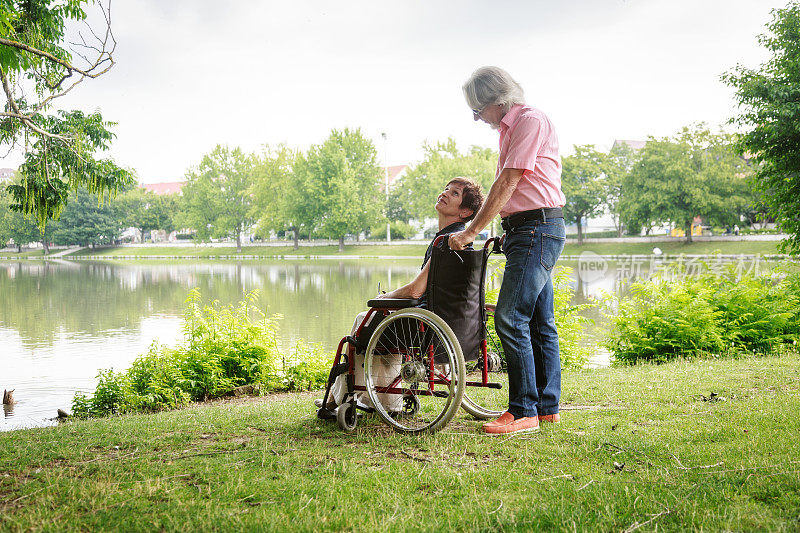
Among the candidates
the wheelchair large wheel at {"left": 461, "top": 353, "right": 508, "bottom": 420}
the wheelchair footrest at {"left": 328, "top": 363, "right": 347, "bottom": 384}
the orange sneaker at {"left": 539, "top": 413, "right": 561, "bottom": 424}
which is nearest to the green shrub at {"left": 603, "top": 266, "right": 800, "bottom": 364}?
the wheelchair large wheel at {"left": 461, "top": 353, "right": 508, "bottom": 420}

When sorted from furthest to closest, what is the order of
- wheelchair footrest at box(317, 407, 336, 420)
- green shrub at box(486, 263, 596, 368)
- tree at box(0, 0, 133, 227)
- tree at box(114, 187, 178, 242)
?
tree at box(114, 187, 178, 242) < tree at box(0, 0, 133, 227) < green shrub at box(486, 263, 596, 368) < wheelchair footrest at box(317, 407, 336, 420)

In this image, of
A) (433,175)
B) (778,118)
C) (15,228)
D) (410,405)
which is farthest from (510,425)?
(15,228)

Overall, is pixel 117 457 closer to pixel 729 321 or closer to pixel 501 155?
pixel 501 155

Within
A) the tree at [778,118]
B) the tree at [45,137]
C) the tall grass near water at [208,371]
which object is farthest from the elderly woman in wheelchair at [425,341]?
the tree at [778,118]

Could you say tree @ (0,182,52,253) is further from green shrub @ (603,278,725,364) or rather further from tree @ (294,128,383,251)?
green shrub @ (603,278,725,364)

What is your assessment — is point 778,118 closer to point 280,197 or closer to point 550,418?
point 550,418

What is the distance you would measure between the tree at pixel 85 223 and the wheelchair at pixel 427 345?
233 feet

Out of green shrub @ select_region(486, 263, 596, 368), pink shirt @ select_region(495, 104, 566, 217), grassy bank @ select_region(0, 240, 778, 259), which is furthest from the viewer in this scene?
grassy bank @ select_region(0, 240, 778, 259)

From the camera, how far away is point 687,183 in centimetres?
4191

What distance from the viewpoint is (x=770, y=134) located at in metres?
10.6

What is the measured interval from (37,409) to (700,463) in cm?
678

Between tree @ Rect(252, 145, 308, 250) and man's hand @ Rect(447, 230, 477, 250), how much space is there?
51590mm

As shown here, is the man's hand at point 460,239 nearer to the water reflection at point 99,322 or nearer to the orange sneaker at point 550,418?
the orange sneaker at point 550,418

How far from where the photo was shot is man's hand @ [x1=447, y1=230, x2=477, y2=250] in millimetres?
3131
